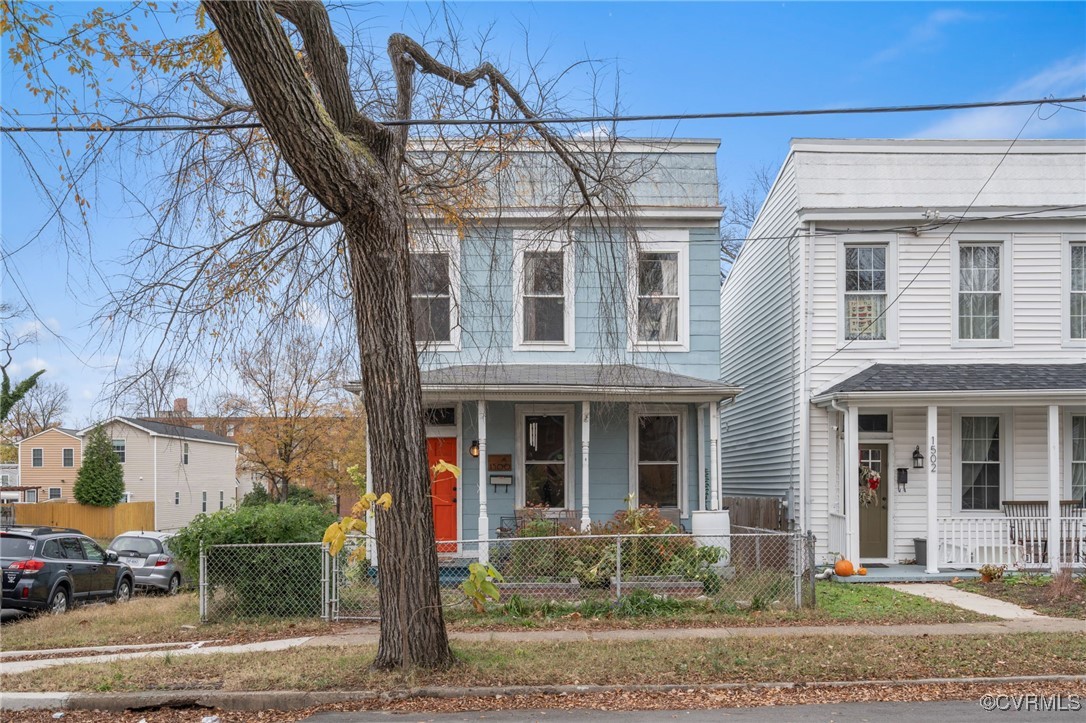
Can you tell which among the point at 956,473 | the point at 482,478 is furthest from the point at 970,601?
the point at 482,478

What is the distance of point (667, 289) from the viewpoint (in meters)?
16.2

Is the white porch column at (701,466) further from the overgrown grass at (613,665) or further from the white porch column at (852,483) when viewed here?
the overgrown grass at (613,665)

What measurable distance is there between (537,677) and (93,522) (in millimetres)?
35872

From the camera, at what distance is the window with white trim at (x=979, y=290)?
16.2 meters

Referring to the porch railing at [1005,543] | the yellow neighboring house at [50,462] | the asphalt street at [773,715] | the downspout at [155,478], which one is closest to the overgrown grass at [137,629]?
the asphalt street at [773,715]

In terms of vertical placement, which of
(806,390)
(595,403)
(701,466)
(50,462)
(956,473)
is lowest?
(50,462)

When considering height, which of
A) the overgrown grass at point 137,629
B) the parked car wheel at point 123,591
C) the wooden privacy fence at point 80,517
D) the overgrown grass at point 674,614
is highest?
the overgrown grass at point 674,614

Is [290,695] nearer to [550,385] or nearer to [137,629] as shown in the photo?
[137,629]

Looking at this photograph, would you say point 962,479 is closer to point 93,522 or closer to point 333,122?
point 333,122

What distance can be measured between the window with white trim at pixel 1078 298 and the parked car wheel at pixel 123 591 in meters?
17.8

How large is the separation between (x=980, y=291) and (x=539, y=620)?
33.6 ft

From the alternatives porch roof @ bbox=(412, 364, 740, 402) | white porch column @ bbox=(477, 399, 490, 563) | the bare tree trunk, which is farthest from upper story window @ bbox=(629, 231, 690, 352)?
the bare tree trunk

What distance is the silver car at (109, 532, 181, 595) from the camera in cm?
1936

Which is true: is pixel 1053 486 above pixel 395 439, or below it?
below
